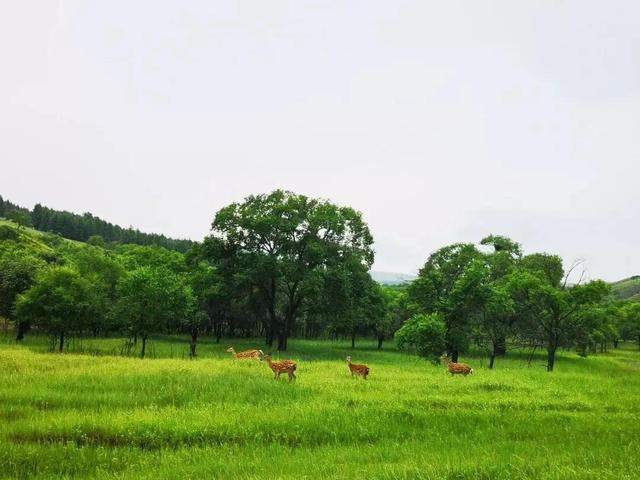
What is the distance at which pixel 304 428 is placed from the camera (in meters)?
11.8

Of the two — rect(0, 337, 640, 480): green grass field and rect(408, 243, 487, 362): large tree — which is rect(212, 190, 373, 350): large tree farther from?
rect(0, 337, 640, 480): green grass field

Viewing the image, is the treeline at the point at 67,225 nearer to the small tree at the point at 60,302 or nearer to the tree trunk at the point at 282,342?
the tree trunk at the point at 282,342

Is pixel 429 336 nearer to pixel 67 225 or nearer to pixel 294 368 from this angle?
pixel 294 368

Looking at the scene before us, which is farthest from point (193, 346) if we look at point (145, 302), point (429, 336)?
point (429, 336)

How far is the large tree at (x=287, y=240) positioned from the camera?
4875 cm

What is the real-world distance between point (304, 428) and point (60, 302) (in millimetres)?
33415

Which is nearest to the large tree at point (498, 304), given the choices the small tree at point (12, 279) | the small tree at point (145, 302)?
the small tree at point (145, 302)

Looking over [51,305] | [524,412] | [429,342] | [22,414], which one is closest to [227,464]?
[22,414]

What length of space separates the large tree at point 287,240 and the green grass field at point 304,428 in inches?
1158

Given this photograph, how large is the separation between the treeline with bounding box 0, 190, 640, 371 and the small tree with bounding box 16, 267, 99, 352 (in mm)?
111

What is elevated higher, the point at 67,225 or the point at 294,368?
the point at 67,225

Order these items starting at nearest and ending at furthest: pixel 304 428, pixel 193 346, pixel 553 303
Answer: pixel 304 428, pixel 193 346, pixel 553 303

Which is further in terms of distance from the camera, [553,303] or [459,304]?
[553,303]

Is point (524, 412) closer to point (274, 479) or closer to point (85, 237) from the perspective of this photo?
point (274, 479)
